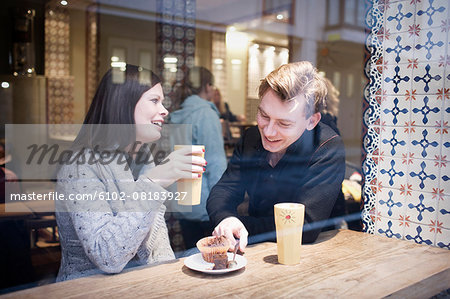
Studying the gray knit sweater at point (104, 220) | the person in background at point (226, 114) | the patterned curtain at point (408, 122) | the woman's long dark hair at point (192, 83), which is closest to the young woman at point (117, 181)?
the gray knit sweater at point (104, 220)

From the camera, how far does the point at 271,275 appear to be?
1070 mm

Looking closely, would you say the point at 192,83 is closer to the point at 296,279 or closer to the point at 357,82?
the point at 357,82

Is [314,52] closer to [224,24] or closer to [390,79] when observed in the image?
[390,79]

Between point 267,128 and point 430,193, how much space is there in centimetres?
61

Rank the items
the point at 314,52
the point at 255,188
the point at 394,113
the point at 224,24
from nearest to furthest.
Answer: the point at 394,113, the point at 255,188, the point at 314,52, the point at 224,24

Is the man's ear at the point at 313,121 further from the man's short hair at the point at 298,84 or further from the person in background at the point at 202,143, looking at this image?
the person in background at the point at 202,143

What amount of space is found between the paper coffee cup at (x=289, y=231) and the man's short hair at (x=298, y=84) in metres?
0.41

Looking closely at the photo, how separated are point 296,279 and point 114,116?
769 mm

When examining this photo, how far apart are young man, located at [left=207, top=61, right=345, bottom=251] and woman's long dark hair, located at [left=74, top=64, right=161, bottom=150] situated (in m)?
0.41

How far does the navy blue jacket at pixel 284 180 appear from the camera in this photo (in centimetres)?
141

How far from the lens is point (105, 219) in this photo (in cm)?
120

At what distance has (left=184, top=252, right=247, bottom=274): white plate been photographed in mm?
1047

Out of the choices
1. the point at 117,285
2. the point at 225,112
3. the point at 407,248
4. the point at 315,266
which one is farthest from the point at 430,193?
the point at 225,112

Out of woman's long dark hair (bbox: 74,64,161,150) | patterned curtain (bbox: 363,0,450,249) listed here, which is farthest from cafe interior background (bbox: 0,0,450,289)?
woman's long dark hair (bbox: 74,64,161,150)
